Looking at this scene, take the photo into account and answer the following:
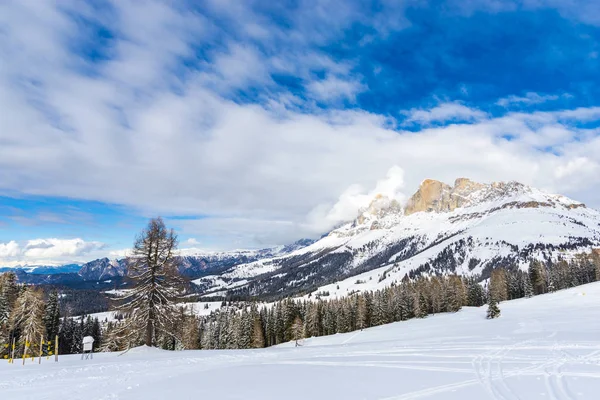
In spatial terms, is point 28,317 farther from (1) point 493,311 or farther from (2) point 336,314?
(2) point 336,314

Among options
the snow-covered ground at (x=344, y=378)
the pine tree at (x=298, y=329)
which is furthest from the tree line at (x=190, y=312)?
the snow-covered ground at (x=344, y=378)

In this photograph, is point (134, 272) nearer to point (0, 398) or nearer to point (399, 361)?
point (0, 398)

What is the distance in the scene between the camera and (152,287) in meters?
23.5

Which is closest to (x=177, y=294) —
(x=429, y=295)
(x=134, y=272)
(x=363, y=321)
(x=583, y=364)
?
(x=134, y=272)

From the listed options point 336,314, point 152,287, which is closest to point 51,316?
point 152,287

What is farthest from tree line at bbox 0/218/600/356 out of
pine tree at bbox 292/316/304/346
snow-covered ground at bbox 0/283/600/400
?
snow-covered ground at bbox 0/283/600/400

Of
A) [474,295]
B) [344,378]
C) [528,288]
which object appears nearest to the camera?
[344,378]

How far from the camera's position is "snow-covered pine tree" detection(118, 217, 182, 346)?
2323 centimetres

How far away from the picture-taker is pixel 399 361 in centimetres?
1566

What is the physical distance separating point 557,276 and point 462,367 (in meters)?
119

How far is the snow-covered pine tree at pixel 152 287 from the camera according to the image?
76.2 feet

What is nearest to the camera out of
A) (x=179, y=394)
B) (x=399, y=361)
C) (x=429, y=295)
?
(x=179, y=394)

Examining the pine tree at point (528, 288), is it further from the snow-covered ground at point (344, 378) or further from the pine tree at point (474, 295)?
the snow-covered ground at point (344, 378)

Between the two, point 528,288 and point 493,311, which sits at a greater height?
point 528,288
